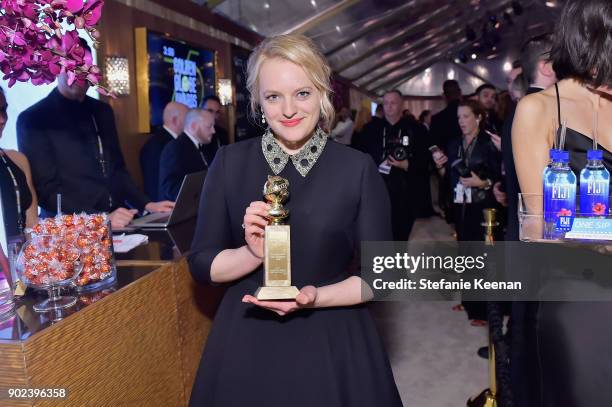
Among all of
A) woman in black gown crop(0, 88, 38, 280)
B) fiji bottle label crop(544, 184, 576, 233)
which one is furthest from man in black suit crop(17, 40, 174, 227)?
fiji bottle label crop(544, 184, 576, 233)

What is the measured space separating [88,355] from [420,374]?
2.22m

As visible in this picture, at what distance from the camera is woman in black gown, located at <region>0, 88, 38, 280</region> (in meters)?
1.80

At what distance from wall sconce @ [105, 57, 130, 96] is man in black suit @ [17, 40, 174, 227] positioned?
1.84 metres

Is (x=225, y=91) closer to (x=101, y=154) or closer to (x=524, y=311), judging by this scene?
(x=101, y=154)

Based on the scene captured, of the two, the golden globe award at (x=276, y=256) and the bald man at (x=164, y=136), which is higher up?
the bald man at (x=164, y=136)

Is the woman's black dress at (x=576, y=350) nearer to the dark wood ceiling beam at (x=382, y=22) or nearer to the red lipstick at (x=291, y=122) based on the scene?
the red lipstick at (x=291, y=122)

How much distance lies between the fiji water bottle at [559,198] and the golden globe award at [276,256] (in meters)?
0.58

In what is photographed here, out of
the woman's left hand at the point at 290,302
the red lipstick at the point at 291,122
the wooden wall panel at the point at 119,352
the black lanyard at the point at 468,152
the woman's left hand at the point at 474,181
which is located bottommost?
the wooden wall panel at the point at 119,352

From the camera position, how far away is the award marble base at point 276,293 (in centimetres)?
116

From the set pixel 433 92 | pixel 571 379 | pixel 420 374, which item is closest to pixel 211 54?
pixel 420 374

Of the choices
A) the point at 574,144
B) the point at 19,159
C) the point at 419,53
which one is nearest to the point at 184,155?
the point at 19,159

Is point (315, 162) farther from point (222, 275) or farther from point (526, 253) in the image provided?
point (526, 253)

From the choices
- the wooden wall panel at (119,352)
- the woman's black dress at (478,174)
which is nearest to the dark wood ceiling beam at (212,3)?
the woman's black dress at (478,174)

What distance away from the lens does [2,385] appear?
1112mm
